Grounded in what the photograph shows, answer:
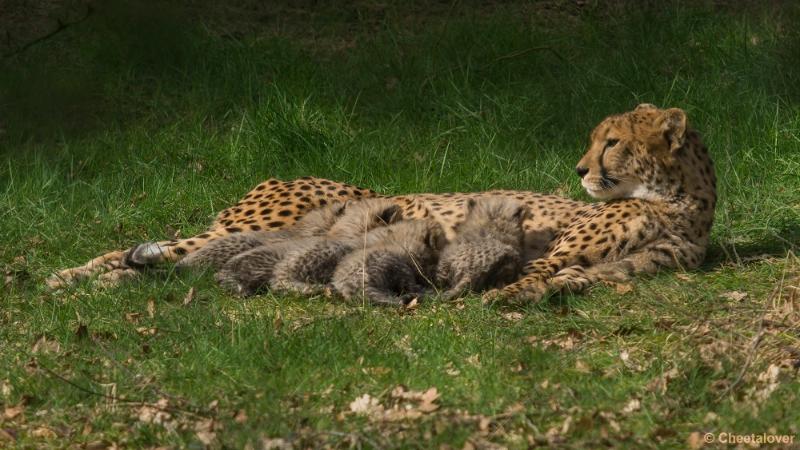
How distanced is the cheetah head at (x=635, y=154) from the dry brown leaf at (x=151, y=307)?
244cm

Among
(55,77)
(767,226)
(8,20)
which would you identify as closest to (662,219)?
(767,226)

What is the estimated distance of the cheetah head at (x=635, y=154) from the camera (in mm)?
6914

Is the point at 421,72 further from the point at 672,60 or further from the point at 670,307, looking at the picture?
the point at 670,307

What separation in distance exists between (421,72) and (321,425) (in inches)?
213

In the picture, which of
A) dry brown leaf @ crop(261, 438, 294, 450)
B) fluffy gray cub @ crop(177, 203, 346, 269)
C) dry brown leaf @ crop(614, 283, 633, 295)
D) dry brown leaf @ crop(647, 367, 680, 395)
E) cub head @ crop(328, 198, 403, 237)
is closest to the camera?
dry brown leaf @ crop(261, 438, 294, 450)

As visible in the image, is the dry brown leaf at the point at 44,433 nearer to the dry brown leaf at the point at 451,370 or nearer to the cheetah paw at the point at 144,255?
the dry brown leaf at the point at 451,370

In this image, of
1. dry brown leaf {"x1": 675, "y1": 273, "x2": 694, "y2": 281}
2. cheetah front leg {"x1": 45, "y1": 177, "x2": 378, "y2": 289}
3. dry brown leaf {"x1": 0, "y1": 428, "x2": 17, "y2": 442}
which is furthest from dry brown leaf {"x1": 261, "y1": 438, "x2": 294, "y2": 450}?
dry brown leaf {"x1": 675, "y1": 273, "x2": 694, "y2": 281}

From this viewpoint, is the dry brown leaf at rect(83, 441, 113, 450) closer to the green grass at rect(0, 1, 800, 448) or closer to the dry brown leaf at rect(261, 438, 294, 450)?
the green grass at rect(0, 1, 800, 448)

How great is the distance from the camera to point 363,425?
15.1ft

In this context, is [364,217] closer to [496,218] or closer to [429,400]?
[496,218]

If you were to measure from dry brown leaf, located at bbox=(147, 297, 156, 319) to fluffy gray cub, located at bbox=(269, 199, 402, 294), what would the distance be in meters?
0.61

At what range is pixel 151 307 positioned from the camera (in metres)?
6.18

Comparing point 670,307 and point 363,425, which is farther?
point 670,307

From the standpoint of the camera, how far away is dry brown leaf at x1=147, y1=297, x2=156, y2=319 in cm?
606
